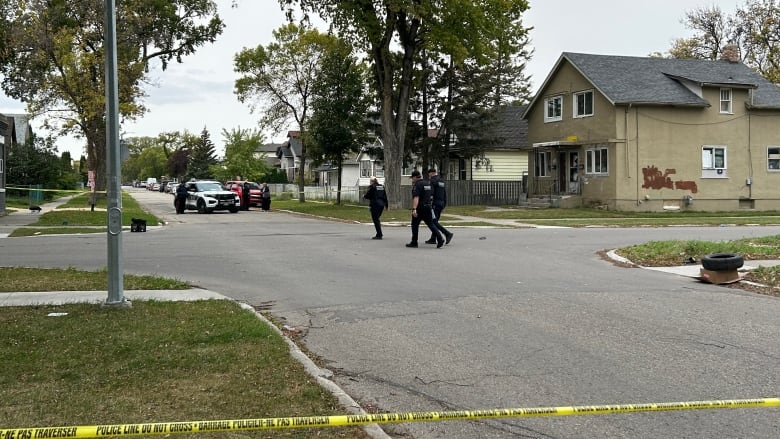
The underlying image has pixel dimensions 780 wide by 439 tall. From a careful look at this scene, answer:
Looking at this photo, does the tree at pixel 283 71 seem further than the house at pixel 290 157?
No

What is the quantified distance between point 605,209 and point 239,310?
28390 millimetres

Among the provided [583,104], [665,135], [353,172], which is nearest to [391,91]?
[583,104]

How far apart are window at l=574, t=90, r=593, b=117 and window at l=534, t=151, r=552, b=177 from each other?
345 centimetres

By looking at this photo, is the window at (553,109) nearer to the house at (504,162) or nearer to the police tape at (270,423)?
the house at (504,162)

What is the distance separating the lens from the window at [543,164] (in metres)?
39.7

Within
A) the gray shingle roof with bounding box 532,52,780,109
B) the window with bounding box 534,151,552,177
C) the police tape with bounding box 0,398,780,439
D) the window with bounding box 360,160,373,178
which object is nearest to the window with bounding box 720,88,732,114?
the gray shingle roof with bounding box 532,52,780,109

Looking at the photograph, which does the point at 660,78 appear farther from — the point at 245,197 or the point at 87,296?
the point at 87,296

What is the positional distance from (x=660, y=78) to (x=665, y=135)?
11.7 feet

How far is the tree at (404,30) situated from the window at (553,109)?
4.62 meters

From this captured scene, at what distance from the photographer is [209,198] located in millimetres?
36844

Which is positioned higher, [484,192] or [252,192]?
[252,192]

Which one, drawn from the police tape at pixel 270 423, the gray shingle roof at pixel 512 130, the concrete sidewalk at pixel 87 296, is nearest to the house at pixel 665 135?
the gray shingle roof at pixel 512 130

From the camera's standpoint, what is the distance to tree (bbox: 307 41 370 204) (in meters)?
41.0

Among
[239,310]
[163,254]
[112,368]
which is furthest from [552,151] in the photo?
[112,368]
